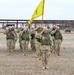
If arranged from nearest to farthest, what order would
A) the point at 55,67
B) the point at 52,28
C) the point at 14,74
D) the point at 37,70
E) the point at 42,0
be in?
1. the point at 14,74
2. the point at 37,70
3. the point at 55,67
4. the point at 42,0
5. the point at 52,28

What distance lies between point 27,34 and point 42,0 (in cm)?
394

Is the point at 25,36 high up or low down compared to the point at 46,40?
down

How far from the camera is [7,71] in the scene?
629 inches

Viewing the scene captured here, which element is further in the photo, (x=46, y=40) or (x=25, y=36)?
(x=25, y=36)

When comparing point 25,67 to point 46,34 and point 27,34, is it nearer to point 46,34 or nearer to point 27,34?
point 46,34

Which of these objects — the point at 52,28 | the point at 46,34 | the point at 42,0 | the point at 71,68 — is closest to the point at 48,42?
the point at 46,34

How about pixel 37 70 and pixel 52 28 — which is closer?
pixel 37 70

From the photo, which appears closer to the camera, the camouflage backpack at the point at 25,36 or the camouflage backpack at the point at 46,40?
the camouflage backpack at the point at 46,40

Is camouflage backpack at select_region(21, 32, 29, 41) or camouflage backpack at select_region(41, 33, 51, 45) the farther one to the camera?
camouflage backpack at select_region(21, 32, 29, 41)

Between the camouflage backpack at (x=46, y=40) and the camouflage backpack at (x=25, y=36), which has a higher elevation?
the camouflage backpack at (x=46, y=40)

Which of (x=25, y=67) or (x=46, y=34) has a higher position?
(x=46, y=34)

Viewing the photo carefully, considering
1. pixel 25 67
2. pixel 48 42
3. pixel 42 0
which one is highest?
pixel 42 0


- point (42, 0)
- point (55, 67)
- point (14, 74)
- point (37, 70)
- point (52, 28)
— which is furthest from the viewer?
point (52, 28)

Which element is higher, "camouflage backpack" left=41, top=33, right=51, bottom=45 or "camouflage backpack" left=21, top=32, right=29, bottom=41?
"camouflage backpack" left=41, top=33, right=51, bottom=45
